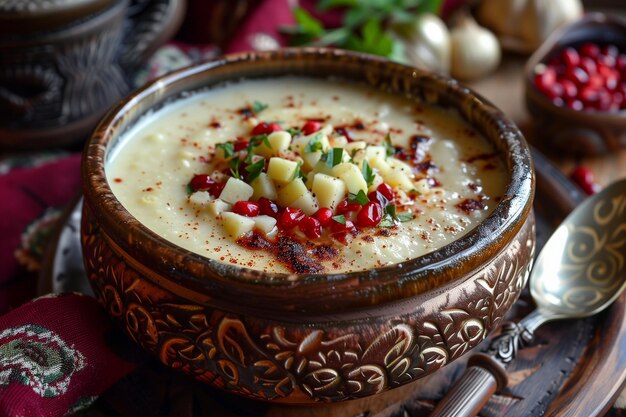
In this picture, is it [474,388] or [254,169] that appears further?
[254,169]

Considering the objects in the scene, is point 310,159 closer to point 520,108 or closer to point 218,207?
point 218,207

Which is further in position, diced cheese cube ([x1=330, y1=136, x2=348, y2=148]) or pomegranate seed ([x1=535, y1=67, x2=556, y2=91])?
pomegranate seed ([x1=535, y1=67, x2=556, y2=91])

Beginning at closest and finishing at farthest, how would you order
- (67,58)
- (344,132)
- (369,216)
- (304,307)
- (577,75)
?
(304,307) → (369,216) → (344,132) → (67,58) → (577,75)

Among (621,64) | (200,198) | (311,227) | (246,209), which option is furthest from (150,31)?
(621,64)

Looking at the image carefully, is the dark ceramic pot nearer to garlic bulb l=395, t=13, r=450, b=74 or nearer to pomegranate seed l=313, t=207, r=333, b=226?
garlic bulb l=395, t=13, r=450, b=74

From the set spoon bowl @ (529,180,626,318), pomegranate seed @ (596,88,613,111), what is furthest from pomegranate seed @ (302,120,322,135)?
pomegranate seed @ (596,88,613,111)

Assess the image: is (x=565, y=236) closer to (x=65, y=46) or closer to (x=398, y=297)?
(x=398, y=297)
